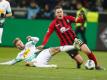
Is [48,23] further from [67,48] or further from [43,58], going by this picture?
[67,48]

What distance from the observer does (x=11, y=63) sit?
18734mm

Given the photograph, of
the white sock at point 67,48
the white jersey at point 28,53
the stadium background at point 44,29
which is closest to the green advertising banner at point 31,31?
the stadium background at point 44,29

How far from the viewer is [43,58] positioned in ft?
59.5

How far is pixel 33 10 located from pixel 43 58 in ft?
43.6

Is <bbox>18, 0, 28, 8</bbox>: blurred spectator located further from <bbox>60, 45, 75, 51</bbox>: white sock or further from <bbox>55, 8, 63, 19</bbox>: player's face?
<bbox>60, 45, 75, 51</bbox>: white sock

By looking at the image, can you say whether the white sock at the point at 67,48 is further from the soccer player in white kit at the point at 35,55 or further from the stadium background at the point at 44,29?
the stadium background at the point at 44,29

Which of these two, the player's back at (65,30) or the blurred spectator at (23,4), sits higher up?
the player's back at (65,30)

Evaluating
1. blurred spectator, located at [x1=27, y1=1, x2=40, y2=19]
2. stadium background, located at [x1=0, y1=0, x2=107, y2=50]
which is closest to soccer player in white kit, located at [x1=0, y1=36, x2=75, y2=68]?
stadium background, located at [x1=0, y1=0, x2=107, y2=50]

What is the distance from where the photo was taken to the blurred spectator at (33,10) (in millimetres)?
30844

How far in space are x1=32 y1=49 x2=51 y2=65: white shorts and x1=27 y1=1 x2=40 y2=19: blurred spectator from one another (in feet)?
41.2

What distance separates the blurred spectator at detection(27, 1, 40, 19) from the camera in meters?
30.8

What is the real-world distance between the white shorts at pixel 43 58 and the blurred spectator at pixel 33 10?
1257 cm

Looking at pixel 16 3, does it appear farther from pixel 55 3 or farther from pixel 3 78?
pixel 3 78

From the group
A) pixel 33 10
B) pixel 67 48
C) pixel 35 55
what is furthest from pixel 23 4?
pixel 67 48
